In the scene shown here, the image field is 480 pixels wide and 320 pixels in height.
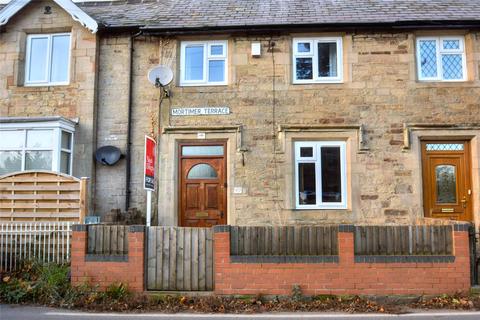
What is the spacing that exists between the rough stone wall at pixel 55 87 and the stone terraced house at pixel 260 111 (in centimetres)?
3

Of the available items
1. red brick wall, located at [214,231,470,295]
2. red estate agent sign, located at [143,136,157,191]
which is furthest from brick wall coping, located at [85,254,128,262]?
red brick wall, located at [214,231,470,295]

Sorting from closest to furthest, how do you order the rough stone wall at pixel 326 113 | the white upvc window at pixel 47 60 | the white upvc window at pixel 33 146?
the white upvc window at pixel 33 146
the rough stone wall at pixel 326 113
the white upvc window at pixel 47 60

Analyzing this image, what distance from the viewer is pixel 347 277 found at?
7.31 meters

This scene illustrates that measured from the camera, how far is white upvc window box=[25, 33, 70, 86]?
1211 centimetres

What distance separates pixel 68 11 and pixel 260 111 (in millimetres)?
5877

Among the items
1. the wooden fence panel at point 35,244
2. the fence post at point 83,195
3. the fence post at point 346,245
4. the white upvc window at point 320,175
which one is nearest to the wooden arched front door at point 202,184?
the white upvc window at point 320,175

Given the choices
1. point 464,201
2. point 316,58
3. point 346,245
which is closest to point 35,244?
point 346,245

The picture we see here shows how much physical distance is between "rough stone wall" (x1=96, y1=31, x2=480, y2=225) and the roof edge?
61.1 inches

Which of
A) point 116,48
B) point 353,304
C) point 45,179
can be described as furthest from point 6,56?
point 353,304

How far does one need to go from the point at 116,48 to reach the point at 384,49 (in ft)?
23.8

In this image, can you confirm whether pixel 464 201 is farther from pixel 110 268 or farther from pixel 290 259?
pixel 110 268

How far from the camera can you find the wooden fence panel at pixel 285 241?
7461 millimetres

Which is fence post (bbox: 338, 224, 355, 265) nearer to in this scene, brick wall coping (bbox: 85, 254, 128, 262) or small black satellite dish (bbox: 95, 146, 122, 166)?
brick wall coping (bbox: 85, 254, 128, 262)

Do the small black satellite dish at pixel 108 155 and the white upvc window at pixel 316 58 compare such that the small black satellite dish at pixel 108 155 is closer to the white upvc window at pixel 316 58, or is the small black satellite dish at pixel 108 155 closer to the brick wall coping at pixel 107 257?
the brick wall coping at pixel 107 257
